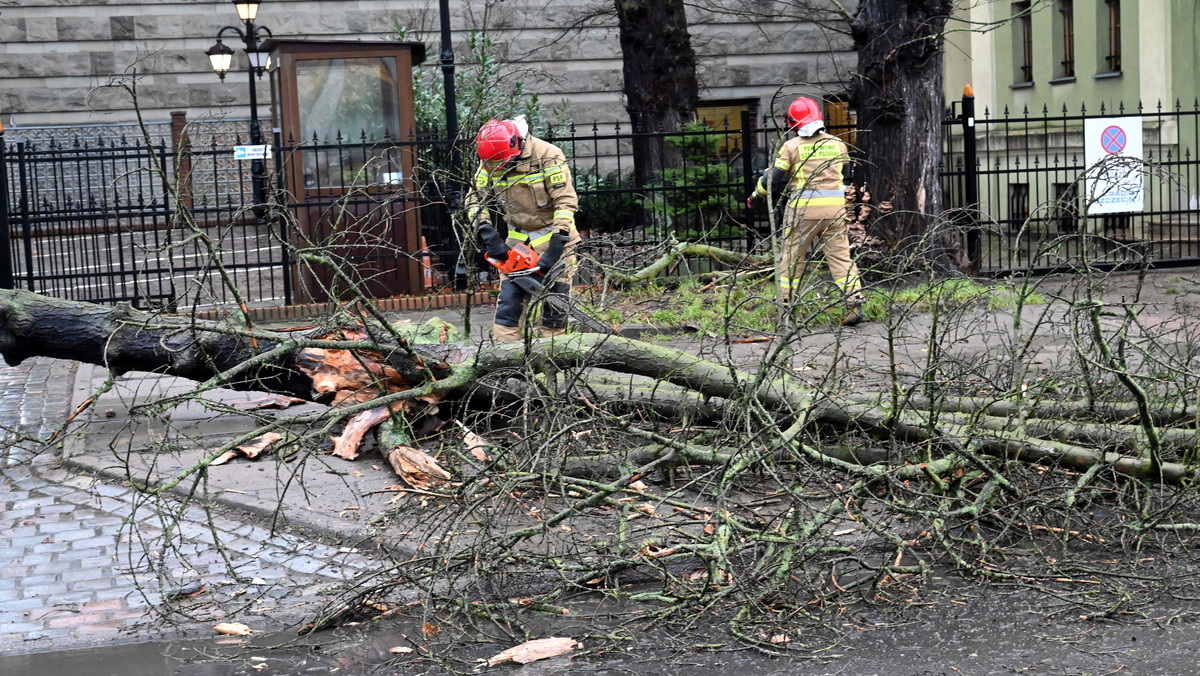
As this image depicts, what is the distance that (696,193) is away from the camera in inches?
511

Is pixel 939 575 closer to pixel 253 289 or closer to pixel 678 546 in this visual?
pixel 678 546

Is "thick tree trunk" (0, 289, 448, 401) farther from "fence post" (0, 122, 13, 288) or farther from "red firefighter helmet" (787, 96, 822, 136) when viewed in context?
"fence post" (0, 122, 13, 288)

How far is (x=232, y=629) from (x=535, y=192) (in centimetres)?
426

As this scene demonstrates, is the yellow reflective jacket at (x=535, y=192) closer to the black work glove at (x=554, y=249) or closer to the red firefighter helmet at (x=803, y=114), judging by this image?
the black work glove at (x=554, y=249)

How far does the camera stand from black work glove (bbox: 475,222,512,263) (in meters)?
7.90

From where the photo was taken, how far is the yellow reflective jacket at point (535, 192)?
7.98 metres

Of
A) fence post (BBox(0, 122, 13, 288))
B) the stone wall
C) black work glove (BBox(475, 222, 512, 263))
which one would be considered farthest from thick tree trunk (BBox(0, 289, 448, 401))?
the stone wall

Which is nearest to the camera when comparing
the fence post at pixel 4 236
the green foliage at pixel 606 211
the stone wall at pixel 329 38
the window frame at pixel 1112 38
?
the fence post at pixel 4 236

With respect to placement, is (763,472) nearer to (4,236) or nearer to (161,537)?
(161,537)

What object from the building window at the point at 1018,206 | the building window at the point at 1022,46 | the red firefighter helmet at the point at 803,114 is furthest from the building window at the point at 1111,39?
the red firefighter helmet at the point at 803,114

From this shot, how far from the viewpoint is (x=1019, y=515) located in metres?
5.00

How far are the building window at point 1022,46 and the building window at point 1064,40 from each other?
0.87 m

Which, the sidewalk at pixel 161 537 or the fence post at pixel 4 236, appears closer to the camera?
the sidewalk at pixel 161 537

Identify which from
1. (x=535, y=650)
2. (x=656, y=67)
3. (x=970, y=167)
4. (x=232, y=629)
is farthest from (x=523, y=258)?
(x=656, y=67)
